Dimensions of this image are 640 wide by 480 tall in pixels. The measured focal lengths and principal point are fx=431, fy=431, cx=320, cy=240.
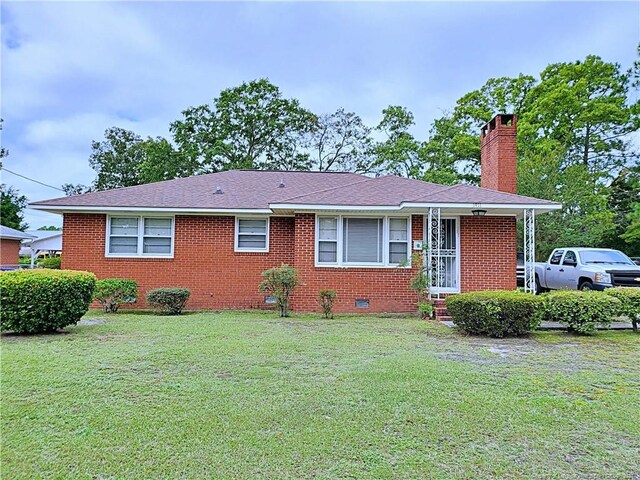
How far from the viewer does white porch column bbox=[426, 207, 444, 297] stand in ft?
37.1

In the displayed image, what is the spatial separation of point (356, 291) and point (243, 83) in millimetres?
26005

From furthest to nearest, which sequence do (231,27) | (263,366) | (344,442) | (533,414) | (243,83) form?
(243,83)
(231,27)
(263,366)
(533,414)
(344,442)

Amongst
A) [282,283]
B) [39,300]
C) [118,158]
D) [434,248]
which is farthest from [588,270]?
[118,158]

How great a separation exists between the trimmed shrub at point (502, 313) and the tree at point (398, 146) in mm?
23261

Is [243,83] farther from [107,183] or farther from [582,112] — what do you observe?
[582,112]

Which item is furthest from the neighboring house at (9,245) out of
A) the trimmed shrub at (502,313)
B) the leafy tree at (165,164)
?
the trimmed shrub at (502,313)

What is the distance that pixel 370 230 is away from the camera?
1216 centimetres

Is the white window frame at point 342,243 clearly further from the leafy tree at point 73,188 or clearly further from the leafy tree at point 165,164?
the leafy tree at point 73,188

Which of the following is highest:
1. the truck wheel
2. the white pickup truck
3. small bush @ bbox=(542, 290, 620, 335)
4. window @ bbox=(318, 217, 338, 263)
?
window @ bbox=(318, 217, 338, 263)

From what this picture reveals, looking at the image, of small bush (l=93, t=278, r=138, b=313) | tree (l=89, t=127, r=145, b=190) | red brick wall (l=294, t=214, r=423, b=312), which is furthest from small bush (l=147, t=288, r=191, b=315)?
tree (l=89, t=127, r=145, b=190)

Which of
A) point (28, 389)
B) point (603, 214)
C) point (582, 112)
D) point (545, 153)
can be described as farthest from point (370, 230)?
point (582, 112)

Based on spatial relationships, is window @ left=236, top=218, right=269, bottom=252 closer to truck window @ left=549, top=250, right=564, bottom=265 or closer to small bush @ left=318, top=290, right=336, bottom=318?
small bush @ left=318, top=290, right=336, bottom=318

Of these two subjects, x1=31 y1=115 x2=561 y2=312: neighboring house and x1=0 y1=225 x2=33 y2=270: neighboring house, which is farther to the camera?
x1=0 y1=225 x2=33 y2=270: neighboring house

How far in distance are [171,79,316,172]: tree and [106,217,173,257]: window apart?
19135mm
